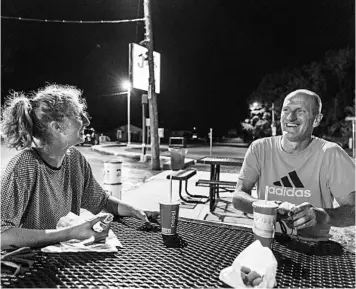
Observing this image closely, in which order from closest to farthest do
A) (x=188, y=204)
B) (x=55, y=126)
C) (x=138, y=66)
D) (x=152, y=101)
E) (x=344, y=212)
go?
(x=55, y=126)
(x=344, y=212)
(x=188, y=204)
(x=152, y=101)
(x=138, y=66)

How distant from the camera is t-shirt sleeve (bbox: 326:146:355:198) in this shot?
240 cm

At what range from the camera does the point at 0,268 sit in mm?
1357

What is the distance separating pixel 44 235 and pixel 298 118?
1.98 meters

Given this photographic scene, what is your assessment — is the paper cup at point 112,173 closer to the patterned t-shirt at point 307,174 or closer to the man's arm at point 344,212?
the patterned t-shirt at point 307,174

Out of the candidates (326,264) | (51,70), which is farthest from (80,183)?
(51,70)

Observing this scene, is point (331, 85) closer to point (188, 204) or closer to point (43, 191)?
point (188, 204)

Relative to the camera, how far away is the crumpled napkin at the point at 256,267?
4.01 ft

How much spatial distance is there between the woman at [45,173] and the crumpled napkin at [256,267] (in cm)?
71

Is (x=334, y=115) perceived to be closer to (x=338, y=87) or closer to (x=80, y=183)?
(x=338, y=87)

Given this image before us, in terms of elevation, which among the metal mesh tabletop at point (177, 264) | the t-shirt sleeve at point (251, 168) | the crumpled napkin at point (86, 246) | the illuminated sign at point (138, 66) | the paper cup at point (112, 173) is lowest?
the paper cup at point (112, 173)

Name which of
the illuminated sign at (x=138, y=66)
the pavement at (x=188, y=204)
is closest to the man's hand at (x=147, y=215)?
the pavement at (x=188, y=204)

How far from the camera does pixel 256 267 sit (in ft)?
4.05

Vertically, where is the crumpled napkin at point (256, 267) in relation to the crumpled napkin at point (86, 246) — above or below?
above

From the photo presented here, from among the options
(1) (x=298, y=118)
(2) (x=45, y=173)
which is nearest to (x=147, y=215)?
(2) (x=45, y=173)
